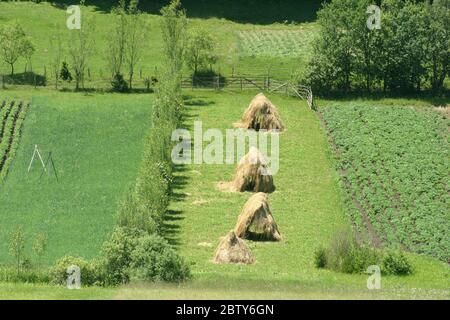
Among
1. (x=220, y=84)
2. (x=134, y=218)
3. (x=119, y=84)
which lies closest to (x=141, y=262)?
(x=134, y=218)

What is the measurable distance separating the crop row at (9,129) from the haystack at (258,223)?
17.1 metres

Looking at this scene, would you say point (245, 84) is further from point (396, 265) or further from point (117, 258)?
point (117, 258)

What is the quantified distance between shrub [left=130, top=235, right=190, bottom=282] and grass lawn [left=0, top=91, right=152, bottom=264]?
27.3ft

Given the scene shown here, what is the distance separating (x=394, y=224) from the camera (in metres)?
70.4

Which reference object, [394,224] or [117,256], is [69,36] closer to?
[394,224]

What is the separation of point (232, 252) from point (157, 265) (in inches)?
326

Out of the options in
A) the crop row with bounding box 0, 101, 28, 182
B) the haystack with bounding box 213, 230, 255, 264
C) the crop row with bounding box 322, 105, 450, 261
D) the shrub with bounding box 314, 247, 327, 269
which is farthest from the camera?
the crop row with bounding box 0, 101, 28, 182

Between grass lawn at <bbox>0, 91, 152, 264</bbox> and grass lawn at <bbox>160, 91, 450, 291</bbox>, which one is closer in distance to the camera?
grass lawn at <bbox>160, 91, 450, 291</bbox>

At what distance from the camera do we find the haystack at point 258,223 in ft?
222

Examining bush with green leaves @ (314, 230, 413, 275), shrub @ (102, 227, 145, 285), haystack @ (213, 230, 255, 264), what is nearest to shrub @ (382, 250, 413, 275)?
bush with green leaves @ (314, 230, 413, 275)

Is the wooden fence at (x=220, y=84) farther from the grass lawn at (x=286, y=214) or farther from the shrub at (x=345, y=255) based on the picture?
the shrub at (x=345, y=255)

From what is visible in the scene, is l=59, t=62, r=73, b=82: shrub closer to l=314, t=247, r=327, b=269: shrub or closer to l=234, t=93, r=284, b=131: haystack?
l=234, t=93, r=284, b=131: haystack

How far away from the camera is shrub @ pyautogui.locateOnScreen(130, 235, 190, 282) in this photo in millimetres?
55875

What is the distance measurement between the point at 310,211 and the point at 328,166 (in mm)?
9094
